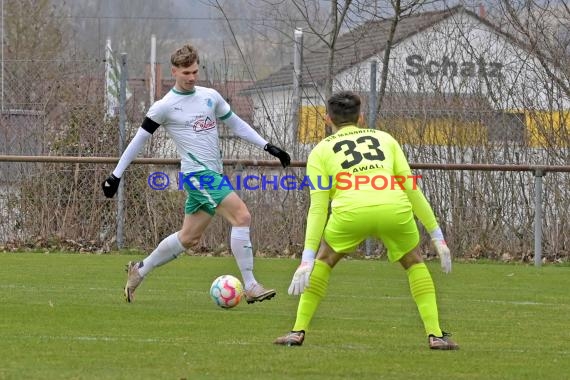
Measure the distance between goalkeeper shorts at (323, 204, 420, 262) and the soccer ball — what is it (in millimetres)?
2318

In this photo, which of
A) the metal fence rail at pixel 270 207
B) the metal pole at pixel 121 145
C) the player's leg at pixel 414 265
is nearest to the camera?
the player's leg at pixel 414 265

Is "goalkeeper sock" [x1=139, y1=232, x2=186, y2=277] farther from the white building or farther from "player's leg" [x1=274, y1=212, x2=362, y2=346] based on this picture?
the white building

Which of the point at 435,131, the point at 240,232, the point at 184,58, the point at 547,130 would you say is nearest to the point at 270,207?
the point at 435,131

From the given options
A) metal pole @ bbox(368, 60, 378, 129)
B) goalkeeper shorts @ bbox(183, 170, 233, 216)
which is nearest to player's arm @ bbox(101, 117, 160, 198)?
goalkeeper shorts @ bbox(183, 170, 233, 216)

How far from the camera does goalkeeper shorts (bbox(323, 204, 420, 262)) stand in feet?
25.7

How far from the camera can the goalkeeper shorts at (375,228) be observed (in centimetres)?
783

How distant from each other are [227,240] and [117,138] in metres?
2.17

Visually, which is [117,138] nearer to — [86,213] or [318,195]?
[86,213]

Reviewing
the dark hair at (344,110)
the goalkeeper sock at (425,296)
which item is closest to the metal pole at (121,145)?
the dark hair at (344,110)

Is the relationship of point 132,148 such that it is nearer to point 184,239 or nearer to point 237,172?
point 184,239

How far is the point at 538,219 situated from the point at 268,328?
8.05 meters

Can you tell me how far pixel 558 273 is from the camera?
49.2 feet

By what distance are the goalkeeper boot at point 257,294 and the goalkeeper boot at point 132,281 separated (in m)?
1.02

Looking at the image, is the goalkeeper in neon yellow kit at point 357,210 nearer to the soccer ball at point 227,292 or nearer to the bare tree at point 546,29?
the soccer ball at point 227,292
